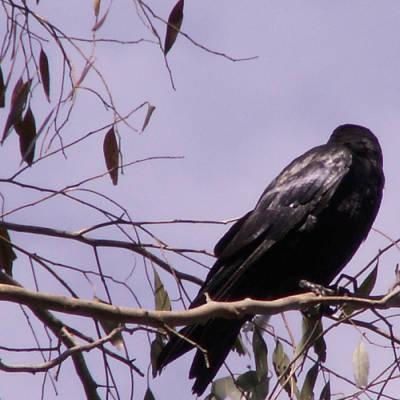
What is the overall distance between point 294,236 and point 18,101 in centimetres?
136

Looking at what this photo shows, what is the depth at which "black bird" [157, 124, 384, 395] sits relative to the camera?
3387mm

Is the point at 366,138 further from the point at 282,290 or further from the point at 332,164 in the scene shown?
the point at 282,290

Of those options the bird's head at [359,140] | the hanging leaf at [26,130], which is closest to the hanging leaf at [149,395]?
the hanging leaf at [26,130]

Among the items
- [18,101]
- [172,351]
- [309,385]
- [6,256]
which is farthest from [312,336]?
[18,101]

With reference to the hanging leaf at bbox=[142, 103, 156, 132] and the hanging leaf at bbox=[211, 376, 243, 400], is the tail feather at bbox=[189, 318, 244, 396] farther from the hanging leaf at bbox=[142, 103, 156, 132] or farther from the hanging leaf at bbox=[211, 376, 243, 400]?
the hanging leaf at bbox=[142, 103, 156, 132]

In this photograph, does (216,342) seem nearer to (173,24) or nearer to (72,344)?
(72,344)

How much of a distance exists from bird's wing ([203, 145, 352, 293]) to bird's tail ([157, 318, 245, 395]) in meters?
0.17

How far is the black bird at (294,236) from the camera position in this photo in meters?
3.39

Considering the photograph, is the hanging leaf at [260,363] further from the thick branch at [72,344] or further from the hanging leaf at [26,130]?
the hanging leaf at [26,130]

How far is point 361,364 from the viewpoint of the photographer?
2814mm

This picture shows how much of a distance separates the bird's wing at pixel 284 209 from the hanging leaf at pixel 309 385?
1.72ft

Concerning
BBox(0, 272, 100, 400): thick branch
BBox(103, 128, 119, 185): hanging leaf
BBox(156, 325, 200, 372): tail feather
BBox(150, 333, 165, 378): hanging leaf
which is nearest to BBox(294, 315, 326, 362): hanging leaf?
BBox(156, 325, 200, 372): tail feather

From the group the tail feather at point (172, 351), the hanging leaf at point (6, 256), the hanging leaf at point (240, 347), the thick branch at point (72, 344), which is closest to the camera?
the thick branch at point (72, 344)

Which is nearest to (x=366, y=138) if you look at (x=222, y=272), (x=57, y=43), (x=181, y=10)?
(x=222, y=272)
